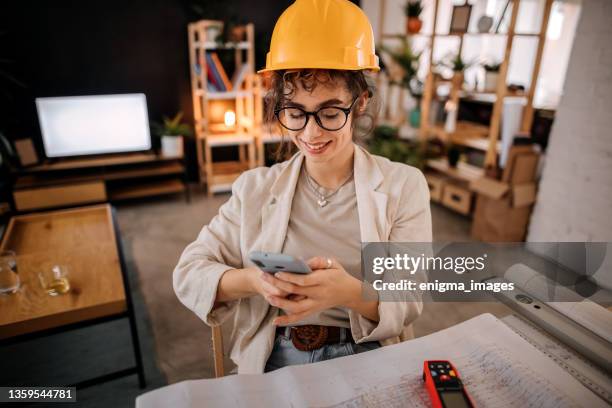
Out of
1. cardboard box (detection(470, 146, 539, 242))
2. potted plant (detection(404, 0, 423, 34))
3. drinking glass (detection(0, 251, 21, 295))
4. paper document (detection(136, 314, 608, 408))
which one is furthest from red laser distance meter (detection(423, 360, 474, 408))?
potted plant (detection(404, 0, 423, 34))

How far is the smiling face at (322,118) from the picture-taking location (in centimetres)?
98

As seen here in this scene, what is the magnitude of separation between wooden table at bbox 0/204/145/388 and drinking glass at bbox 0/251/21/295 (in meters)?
0.03

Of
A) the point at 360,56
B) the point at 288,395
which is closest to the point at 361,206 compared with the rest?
the point at 360,56

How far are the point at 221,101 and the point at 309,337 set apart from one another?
11.9 ft

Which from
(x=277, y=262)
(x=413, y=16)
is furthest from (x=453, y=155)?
(x=277, y=262)

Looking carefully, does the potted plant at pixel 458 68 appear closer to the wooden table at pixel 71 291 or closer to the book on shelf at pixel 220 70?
the book on shelf at pixel 220 70

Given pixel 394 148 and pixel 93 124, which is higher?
pixel 93 124

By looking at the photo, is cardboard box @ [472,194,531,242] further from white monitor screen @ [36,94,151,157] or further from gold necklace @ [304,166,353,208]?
white monitor screen @ [36,94,151,157]

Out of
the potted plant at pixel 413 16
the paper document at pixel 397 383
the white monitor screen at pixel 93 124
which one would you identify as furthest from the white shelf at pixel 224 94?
the paper document at pixel 397 383

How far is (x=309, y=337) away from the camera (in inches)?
43.0

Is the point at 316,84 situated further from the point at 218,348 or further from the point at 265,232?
the point at 218,348

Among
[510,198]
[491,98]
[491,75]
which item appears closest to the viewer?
[510,198]

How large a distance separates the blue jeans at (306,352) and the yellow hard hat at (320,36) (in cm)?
73

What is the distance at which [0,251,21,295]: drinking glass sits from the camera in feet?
5.26
